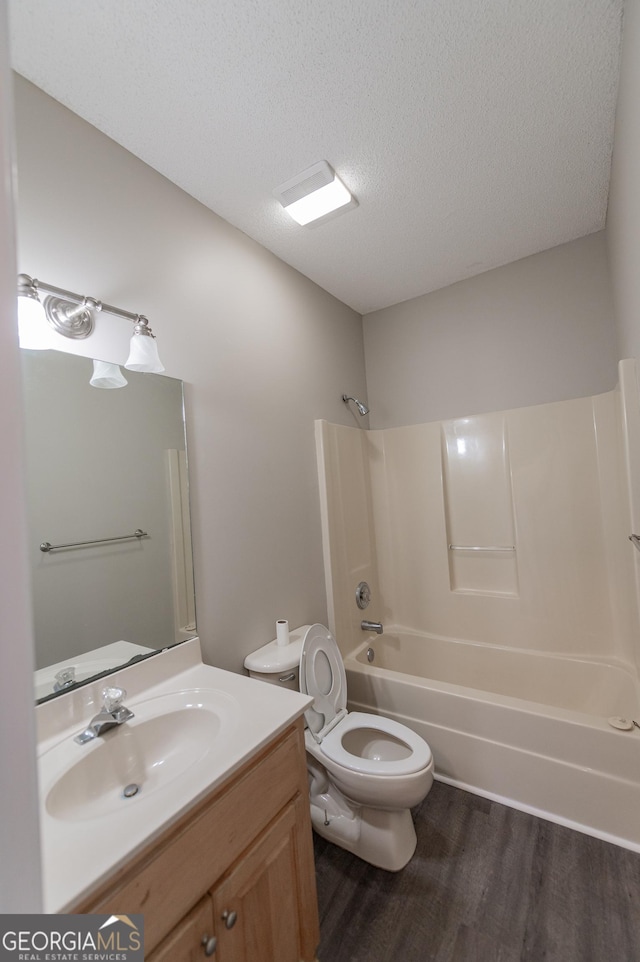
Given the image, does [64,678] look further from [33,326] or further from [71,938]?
[33,326]

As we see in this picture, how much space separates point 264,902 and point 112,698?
626 millimetres

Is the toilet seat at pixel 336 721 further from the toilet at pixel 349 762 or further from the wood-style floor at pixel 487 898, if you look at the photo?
the wood-style floor at pixel 487 898

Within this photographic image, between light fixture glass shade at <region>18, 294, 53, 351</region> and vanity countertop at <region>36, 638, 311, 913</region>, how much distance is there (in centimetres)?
98

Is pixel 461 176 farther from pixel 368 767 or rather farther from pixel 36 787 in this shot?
pixel 368 767

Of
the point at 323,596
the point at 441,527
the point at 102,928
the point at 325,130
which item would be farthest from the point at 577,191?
the point at 102,928

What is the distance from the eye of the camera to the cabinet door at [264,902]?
0.83 m

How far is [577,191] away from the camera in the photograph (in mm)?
1742

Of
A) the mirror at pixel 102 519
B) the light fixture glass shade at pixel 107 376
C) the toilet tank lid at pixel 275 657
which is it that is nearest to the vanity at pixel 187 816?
the mirror at pixel 102 519

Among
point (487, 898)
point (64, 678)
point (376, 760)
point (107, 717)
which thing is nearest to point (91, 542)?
point (64, 678)

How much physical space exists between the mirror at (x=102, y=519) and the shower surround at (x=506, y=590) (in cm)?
100

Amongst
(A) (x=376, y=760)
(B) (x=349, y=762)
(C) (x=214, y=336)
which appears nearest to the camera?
(B) (x=349, y=762)

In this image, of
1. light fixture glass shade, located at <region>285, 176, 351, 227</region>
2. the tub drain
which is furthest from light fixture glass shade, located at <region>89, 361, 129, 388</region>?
the tub drain

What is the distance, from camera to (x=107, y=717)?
3.33 ft

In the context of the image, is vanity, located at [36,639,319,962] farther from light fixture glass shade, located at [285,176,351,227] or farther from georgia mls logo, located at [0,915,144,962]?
light fixture glass shade, located at [285,176,351,227]
